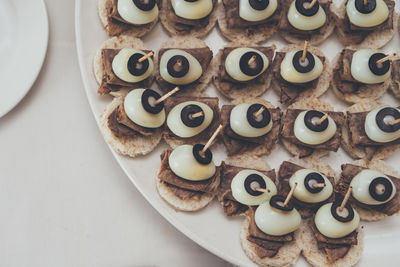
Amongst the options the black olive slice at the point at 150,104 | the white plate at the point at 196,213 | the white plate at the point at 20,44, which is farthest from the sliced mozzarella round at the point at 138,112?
the white plate at the point at 20,44

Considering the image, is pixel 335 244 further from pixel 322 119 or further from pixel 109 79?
pixel 109 79

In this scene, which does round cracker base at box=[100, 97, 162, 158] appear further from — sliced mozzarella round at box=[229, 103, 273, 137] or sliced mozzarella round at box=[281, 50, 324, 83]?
sliced mozzarella round at box=[281, 50, 324, 83]

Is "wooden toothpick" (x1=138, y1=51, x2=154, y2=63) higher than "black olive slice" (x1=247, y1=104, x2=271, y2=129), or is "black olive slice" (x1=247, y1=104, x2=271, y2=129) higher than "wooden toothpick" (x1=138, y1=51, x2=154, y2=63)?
"wooden toothpick" (x1=138, y1=51, x2=154, y2=63)

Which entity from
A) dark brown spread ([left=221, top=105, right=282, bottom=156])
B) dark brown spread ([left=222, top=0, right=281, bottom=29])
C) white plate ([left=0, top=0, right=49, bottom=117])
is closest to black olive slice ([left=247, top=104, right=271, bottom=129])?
dark brown spread ([left=221, top=105, right=282, bottom=156])

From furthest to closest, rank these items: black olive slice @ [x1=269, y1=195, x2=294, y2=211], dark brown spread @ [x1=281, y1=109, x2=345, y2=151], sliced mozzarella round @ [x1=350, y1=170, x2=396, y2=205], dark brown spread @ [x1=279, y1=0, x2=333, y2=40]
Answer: dark brown spread @ [x1=279, y1=0, x2=333, y2=40], dark brown spread @ [x1=281, y1=109, x2=345, y2=151], sliced mozzarella round @ [x1=350, y1=170, x2=396, y2=205], black olive slice @ [x1=269, y1=195, x2=294, y2=211]

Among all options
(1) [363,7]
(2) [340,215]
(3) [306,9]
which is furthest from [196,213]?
(1) [363,7]

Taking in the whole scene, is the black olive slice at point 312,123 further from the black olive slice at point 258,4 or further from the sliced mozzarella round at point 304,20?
the black olive slice at point 258,4

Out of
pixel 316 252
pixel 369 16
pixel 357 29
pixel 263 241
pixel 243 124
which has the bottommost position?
pixel 316 252
